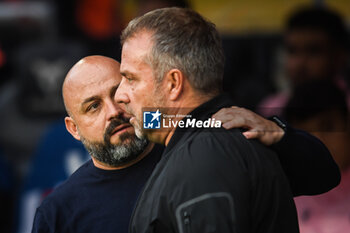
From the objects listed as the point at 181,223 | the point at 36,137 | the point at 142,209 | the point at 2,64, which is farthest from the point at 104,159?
the point at 2,64

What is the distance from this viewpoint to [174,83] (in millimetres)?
1346

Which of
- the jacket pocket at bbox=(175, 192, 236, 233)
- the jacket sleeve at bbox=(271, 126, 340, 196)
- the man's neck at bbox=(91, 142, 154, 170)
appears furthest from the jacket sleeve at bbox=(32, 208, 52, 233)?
the jacket sleeve at bbox=(271, 126, 340, 196)

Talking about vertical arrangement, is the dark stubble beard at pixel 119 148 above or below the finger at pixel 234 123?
below

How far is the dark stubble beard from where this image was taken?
1.54 meters

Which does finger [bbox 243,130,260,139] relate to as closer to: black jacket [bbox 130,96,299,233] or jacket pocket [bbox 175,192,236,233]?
black jacket [bbox 130,96,299,233]

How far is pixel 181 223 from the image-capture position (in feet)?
3.99

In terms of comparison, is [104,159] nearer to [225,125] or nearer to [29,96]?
[225,125]

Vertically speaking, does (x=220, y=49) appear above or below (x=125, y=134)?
above

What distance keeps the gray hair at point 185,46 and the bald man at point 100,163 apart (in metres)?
0.21

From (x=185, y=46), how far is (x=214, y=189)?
0.32 meters

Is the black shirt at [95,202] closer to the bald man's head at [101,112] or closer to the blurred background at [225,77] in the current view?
the bald man's head at [101,112]

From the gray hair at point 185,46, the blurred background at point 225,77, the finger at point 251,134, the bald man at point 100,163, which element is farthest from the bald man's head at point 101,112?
the blurred background at point 225,77

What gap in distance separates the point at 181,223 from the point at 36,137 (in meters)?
2.46

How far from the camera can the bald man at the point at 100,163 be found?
5.01 ft
